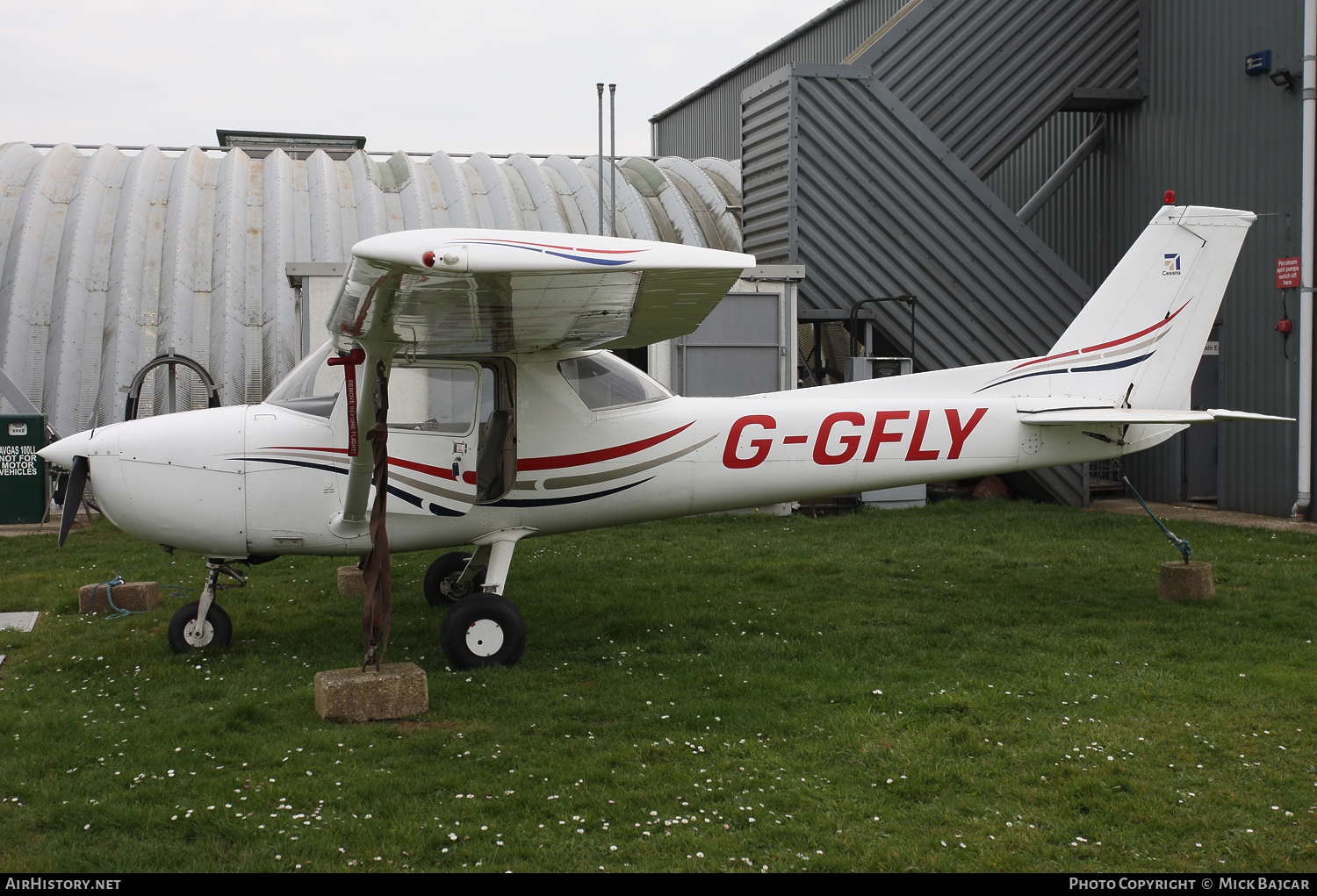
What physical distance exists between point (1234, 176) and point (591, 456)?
37.2 ft

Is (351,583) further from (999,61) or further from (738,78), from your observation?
(738,78)

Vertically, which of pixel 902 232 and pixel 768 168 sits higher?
pixel 768 168

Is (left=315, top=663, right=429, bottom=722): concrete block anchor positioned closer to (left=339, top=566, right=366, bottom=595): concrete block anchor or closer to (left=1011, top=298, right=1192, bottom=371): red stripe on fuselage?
(left=339, top=566, right=366, bottom=595): concrete block anchor

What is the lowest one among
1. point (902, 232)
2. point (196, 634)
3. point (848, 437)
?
point (196, 634)

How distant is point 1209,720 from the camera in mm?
4836

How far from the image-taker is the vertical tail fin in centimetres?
733

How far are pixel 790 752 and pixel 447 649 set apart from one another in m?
2.36

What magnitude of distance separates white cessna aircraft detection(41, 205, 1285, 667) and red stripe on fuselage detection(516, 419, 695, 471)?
1cm

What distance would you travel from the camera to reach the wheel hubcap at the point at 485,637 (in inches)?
231

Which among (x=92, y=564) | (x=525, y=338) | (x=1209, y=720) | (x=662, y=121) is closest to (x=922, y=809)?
(x=1209, y=720)

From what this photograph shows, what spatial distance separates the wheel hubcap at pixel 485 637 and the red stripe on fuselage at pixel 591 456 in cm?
107

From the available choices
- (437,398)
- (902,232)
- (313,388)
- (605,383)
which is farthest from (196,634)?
(902,232)

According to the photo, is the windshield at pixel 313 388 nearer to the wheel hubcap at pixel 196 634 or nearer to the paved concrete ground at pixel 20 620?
the wheel hubcap at pixel 196 634

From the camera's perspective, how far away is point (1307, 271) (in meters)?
11.9
